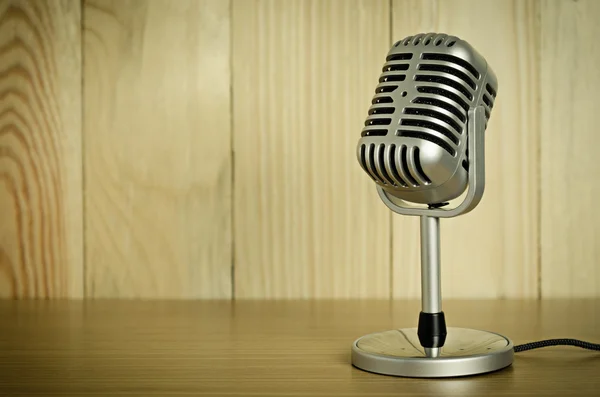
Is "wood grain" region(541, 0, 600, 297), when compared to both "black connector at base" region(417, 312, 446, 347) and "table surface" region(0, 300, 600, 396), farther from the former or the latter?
"black connector at base" region(417, 312, 446, 347)

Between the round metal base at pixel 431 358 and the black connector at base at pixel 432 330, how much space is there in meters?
0.01

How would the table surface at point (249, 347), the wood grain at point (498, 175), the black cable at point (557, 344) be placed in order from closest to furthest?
the table surface at point (249, 347) < the black cable at point (557, 344) < the wood grain at point (498, 175)

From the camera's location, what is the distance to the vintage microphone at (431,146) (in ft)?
2.54

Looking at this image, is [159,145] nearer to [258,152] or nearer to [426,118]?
[258,152]

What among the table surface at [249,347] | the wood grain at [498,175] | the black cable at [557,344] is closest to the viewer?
the table surface at [249,347]

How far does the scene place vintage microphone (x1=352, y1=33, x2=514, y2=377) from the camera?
774 mm

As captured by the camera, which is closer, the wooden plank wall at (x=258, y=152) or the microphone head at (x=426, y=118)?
the microphone head at (x=426, y=118)

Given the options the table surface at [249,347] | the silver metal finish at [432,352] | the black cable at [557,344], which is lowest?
the table surface at [249,347]

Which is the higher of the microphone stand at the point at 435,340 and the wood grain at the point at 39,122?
the wood grain at the point at 39,122

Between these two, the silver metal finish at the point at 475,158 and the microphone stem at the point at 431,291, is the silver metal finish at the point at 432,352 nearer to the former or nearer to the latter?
the microphone stem at the point at 431,291

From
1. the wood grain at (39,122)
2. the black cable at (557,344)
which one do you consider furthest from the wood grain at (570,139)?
the wood grain at (39,122)

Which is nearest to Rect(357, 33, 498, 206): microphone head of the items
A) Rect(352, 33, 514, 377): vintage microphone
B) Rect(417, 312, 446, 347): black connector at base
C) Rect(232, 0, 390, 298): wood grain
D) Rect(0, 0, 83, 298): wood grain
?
Rect(352, 33, 514, 377): vintage microphone

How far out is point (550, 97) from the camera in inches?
52.5

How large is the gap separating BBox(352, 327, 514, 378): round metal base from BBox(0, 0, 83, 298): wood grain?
0.67m
